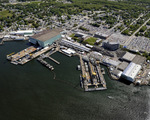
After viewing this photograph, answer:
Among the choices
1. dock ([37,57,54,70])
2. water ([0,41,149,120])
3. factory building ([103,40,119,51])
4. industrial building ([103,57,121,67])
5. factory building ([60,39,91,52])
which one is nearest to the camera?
water ([0,41,149,120])

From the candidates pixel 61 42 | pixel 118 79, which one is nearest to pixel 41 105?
pixel 118 79

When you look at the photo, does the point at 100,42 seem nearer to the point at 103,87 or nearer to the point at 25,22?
the point at 103,87

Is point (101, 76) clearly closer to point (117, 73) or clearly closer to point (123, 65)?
point (117, 73)

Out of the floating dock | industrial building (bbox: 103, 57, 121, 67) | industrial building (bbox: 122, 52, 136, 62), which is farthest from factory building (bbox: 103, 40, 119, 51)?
the floating dock

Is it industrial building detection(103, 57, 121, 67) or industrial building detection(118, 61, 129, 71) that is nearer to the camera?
industrial building detection(118, 61, 129, 71)

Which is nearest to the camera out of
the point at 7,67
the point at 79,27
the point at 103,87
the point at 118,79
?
the point at 103,87

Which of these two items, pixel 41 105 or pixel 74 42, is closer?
pixel 41 105

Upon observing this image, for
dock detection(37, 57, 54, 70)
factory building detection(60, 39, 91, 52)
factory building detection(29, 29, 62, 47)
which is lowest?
dock detection(37, 57, 54, 70)

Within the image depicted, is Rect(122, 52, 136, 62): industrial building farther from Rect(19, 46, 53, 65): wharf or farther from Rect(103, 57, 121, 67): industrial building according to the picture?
Rect(19, 46, 53, 65): wharf
